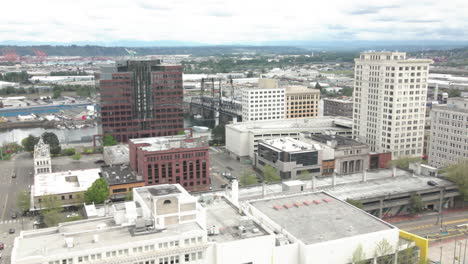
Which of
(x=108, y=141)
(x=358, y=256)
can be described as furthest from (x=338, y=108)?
(x=358, y=256)

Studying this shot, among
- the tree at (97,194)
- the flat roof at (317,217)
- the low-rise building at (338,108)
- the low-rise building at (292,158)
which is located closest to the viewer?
the flat roof at (317,217)

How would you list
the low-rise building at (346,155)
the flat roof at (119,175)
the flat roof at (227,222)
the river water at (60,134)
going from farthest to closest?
the river water at (60,134) → the low-rise building at (346,155) → the flat roof at (119,175) → the flat roof at (227,222)

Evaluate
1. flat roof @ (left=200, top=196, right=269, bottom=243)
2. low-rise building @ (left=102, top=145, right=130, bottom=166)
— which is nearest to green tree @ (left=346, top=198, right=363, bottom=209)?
flat roof @ (left=200, top=196, right=269, bottom=243)

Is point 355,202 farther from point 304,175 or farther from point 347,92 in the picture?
point 347,92

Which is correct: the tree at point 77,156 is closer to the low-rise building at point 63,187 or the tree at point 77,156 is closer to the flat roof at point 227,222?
the low-rise building at point 63,187

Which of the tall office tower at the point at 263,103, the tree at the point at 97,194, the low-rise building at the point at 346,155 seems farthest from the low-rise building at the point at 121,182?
the tall office tower at the point at 263,103

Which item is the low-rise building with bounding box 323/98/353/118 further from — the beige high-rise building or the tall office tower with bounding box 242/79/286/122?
the tall office tower with bounding box 242/79/286/122
